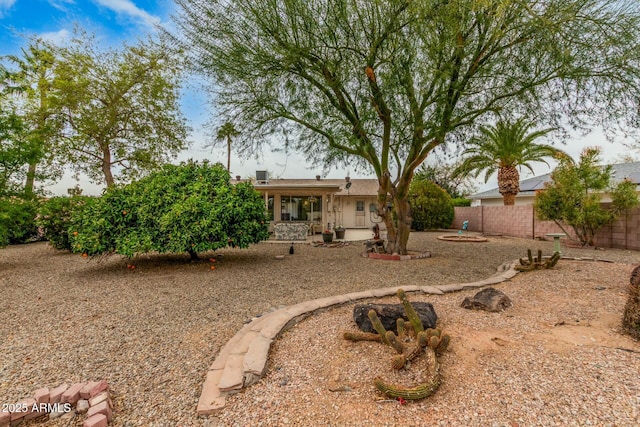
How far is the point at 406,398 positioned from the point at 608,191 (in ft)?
37.6

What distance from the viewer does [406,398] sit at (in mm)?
2041

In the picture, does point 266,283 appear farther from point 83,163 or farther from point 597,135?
point 83,163

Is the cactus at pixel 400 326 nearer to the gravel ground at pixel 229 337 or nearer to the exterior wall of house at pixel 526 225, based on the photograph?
the gravel ground at pixel 229 337

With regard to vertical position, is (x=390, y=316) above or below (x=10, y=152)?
below

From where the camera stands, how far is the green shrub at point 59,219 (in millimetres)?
9695

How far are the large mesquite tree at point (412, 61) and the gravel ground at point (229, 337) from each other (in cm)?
356

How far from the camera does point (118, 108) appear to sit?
15.0 meters

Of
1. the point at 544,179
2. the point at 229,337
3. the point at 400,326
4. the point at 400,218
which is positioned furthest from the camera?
the point at 544,179

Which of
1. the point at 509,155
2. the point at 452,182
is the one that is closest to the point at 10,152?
the point at 509,155

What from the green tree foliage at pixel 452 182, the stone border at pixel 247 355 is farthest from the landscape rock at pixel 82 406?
the green tree foliage at pixel 452 182

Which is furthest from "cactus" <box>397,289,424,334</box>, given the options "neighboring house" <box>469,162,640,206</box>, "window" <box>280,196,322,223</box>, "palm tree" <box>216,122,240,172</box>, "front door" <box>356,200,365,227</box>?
"front door" <box>356,200,365,227</box>

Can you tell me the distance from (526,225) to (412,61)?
11.4 meters

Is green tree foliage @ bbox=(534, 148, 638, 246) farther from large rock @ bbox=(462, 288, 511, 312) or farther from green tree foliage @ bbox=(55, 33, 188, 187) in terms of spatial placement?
green tree foliage @ bbox=(55, 33, 188, 187)

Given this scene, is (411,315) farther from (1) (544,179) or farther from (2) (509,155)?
(1) (544,179)
